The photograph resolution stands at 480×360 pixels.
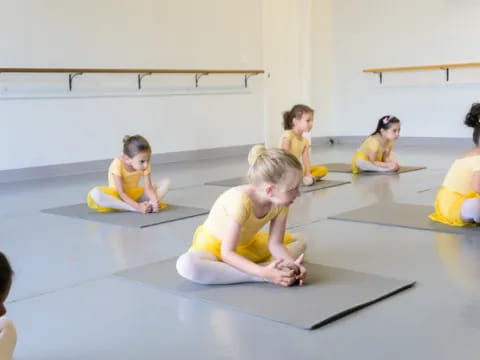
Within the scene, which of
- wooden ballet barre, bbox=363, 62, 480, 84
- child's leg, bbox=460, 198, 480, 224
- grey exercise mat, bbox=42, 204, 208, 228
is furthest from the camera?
wooden ballet barre, bbox=363, 62, 480, 84

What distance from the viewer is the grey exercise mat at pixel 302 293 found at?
1.91 meters

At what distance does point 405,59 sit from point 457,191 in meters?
5.43

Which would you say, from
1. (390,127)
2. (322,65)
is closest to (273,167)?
(390,127)

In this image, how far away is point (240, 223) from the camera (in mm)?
2156

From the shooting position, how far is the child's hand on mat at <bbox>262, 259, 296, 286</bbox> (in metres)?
2.13

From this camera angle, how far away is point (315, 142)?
891 cm

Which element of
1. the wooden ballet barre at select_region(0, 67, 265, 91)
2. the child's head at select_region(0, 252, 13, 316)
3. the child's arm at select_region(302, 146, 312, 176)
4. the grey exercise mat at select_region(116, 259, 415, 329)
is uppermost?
the wooden ballet barre at select_region(0, 67, 265, 91)

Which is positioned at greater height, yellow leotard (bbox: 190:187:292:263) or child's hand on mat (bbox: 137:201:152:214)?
yellow leotard (bbox: 190:187:292:263)

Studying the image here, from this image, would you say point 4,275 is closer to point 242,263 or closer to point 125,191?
point 242,263

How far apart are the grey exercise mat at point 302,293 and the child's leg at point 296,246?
0.35ft

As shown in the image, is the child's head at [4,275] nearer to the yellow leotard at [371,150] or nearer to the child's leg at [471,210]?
the child's leg at [471,210]

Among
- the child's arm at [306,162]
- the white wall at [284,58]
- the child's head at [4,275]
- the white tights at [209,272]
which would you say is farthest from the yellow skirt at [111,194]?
the white wall at [284,58]

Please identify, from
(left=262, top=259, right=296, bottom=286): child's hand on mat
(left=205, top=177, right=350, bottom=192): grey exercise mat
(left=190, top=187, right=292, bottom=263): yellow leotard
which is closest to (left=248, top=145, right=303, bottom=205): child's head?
(left=190, top=187, right=292, bottom=263): yellow leotard

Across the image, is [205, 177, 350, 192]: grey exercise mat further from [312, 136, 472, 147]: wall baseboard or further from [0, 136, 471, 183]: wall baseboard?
[312, 136, 472, 147]: wall baseboard
